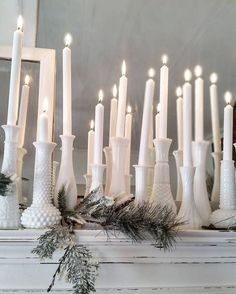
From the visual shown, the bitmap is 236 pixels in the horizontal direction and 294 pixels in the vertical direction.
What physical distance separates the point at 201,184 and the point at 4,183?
467mm

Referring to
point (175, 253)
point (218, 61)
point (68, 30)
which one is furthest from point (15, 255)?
point (218, 61)

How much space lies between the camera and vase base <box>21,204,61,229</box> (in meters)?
0.60

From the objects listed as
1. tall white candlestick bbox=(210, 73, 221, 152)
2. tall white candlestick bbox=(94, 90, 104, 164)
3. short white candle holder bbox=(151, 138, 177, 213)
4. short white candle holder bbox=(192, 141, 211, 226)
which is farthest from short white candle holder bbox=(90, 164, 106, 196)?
tall white candlestick bbox=(210, 73, 221, 152)

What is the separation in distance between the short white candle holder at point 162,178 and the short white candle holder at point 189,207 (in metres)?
0.02

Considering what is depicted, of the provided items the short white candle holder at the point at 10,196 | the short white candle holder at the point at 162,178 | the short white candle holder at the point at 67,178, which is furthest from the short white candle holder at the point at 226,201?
the short white candle holder at the point at 10,196

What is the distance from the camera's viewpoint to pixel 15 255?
585mm

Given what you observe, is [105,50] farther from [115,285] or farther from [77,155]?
[115,285]

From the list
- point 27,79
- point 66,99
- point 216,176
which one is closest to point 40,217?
point 66,99

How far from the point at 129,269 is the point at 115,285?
0.04 m

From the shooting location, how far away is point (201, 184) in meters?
0.78

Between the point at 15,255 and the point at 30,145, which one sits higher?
the point at 30,145

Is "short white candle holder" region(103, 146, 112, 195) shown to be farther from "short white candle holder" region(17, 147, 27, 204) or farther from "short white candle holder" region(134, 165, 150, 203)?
"short white candle holder" region(17, 147, 27, 204)

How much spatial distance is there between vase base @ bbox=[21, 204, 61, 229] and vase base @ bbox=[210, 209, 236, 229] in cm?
36

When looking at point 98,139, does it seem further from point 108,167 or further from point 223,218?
point 223,218
